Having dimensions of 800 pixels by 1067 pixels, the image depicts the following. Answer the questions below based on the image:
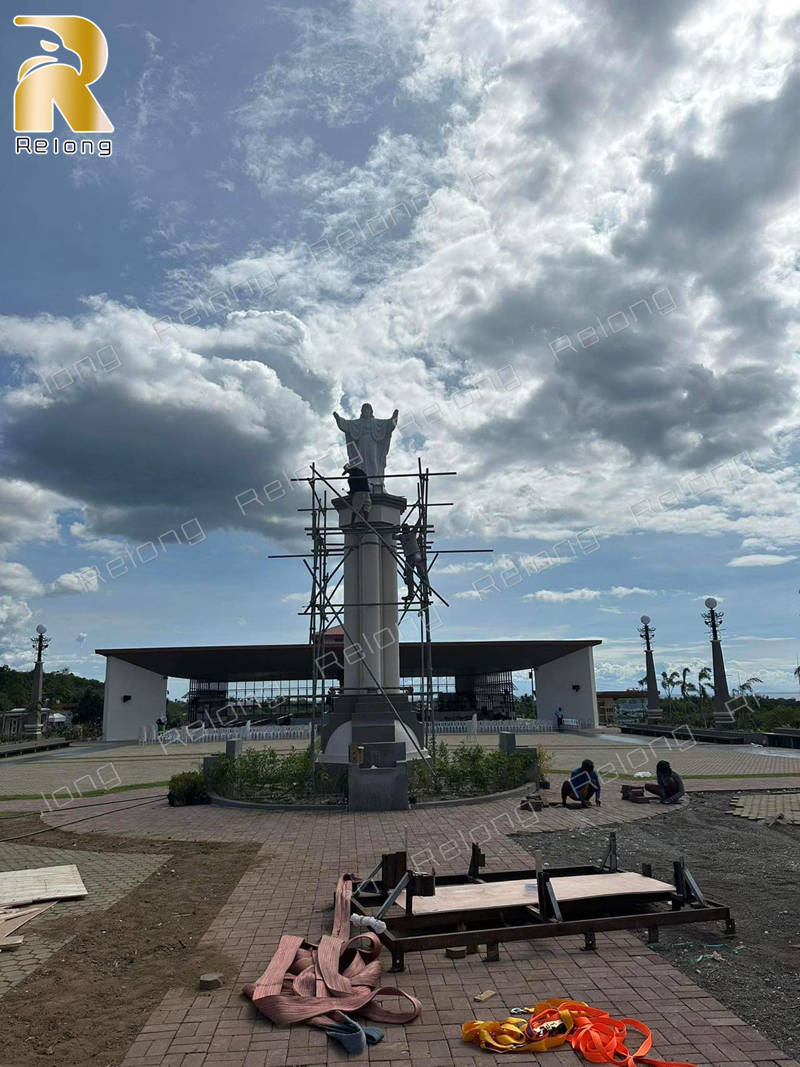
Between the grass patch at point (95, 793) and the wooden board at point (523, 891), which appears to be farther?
the grass patch at point (95, 793)

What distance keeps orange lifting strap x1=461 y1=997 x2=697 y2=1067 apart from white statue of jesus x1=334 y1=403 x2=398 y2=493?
16.5 meters

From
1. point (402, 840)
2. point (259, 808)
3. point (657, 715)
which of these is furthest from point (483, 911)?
point (657, 715)

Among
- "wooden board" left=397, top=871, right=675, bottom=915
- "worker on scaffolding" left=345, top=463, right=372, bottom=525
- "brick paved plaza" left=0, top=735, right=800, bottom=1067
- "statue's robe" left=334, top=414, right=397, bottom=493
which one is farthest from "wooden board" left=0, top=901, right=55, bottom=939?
"statue's robe" left=334, top=414, right=397, bottom=493

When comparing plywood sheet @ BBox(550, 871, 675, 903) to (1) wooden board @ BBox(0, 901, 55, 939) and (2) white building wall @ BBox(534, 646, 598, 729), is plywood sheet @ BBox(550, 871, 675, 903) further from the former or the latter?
(2) white building wall @ BBox(534, 646, 598, 729)

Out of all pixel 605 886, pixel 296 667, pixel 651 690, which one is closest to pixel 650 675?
pixel 651 690

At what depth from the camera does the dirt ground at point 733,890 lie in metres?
5.36

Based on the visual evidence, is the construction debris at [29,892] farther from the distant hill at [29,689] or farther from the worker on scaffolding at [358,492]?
the distant hill at [29,689]

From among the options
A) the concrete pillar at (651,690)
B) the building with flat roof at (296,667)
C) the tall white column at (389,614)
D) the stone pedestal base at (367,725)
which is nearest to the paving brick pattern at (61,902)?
the stone pedestal base at (367,725)

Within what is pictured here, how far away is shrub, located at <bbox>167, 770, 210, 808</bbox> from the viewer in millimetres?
15312

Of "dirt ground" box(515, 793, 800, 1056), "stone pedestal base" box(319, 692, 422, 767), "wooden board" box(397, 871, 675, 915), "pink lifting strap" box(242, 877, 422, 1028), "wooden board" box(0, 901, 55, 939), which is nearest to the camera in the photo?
"pink lifting strap" box(242, 877, 422, 1028)

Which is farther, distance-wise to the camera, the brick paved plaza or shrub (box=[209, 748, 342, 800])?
shrub (box=[209, 748, 342, 800])

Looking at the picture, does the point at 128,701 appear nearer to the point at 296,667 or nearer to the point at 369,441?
the point at 296,667

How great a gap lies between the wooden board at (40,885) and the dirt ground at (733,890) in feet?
20.7

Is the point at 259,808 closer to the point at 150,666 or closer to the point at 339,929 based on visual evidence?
the point at 339,929
